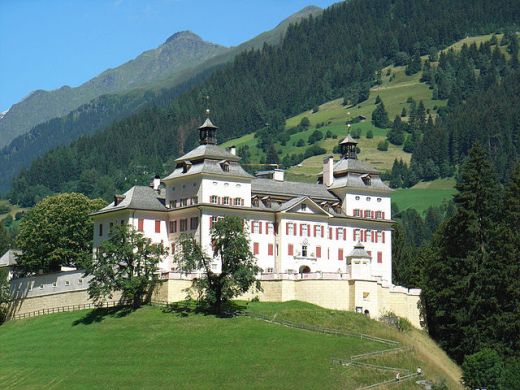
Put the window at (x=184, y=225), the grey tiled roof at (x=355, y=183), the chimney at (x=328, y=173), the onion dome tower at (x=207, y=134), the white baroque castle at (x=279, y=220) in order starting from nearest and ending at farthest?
the white baroque castle at (x=279, y=220), the window at (x=184, y=225), the onion dome tower at (x=207, y=134), the grey tiled roof at (x=355, y=183), the chimney at (x=328, y=173)

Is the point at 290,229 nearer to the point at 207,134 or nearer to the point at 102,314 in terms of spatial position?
the point at 207,134

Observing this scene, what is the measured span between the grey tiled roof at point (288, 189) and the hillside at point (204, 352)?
16.4 metres

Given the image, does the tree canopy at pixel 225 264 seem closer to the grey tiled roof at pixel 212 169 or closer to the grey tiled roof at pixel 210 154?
the grey tiled roof at pixel 212 169

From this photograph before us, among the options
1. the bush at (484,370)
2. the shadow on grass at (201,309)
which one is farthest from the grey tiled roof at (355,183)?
the bush at (484,370)

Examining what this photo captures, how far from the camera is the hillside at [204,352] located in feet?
288

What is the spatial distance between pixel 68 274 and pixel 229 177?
18.2 meters

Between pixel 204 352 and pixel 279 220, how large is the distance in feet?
79.1

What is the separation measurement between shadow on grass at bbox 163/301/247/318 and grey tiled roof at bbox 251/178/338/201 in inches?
644

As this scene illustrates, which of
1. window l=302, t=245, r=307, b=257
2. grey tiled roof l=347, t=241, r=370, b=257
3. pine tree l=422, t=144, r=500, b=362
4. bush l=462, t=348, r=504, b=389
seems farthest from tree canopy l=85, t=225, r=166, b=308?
bush l=462, t=348, r=504, b=389

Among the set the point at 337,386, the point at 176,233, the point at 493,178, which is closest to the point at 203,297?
the point at 176,233

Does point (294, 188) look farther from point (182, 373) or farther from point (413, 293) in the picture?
point (182, 373)

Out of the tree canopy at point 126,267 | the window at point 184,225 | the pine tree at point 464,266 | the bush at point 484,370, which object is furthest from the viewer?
the window at point 184,225

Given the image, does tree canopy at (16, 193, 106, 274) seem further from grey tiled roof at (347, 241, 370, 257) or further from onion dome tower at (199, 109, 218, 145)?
grey tiled roof at (347, 241, 370, 257)

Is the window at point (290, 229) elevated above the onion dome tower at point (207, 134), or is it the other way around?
the onion dome tower at point (207, 134)
